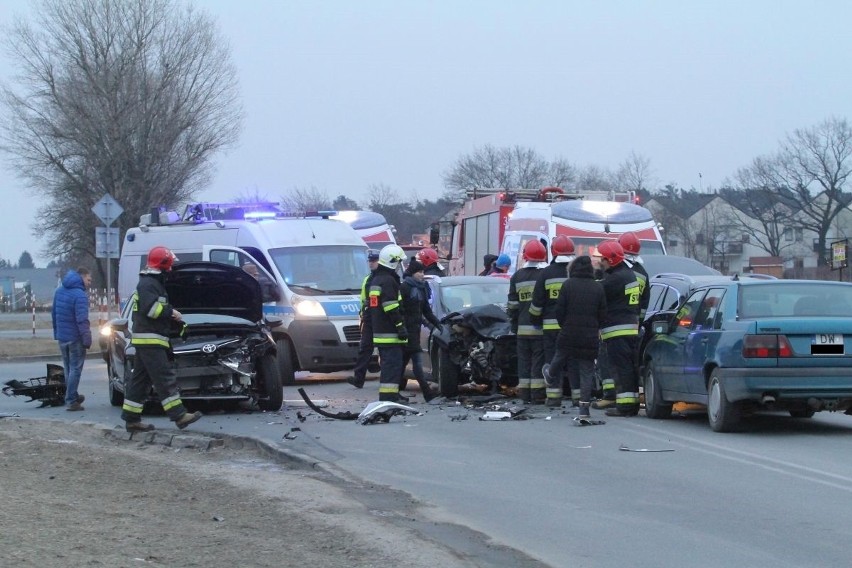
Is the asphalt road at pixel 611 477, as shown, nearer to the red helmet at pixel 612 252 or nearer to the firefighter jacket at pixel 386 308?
the firefighter jacket at pixel 386 308

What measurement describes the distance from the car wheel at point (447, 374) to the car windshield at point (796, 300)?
4424 mm

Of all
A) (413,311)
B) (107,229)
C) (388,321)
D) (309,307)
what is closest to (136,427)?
(388,321)

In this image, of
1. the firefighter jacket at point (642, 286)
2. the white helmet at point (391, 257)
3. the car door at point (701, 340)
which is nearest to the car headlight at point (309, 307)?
the white helmet at point (391, 257)

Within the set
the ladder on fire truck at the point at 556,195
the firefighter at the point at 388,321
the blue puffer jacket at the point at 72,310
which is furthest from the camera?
the ladder on fire truck at the point at 556,195

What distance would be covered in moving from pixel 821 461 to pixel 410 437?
13.0ft

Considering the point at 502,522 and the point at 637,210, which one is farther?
the point at 637,210

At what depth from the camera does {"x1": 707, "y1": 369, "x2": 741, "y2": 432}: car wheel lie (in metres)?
11.3

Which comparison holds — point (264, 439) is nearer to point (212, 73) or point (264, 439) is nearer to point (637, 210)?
point (637, 210)

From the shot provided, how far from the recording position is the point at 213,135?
2023 inches

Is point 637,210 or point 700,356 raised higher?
point 637,210

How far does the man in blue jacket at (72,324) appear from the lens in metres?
15.2

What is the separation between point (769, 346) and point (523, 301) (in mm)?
3849

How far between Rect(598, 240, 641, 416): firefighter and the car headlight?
250 inches

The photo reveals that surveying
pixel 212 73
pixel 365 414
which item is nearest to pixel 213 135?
pixel 212 73
